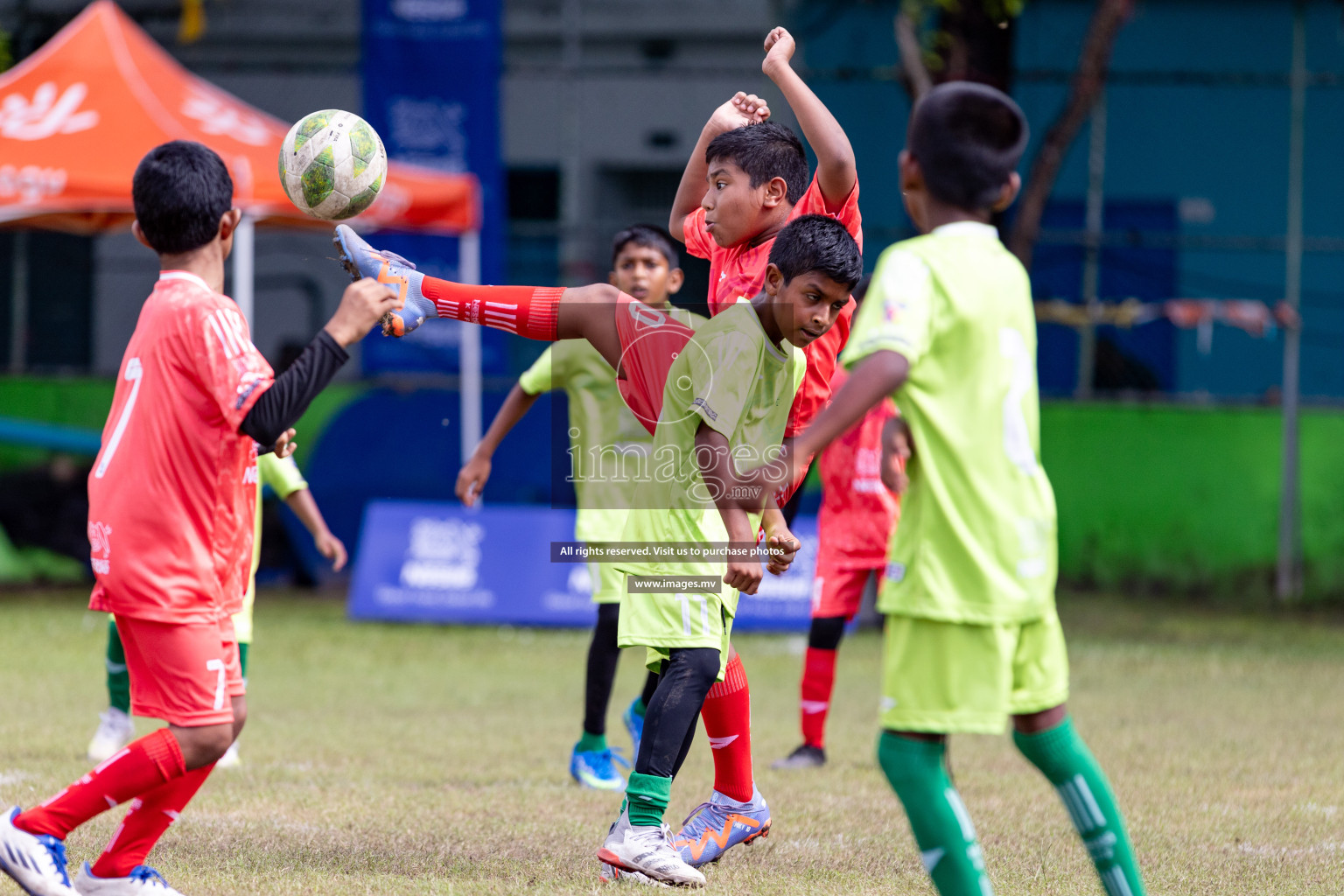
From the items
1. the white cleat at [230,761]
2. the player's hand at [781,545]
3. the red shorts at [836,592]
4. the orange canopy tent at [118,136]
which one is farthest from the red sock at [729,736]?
the orange canopy tent at [118,136]

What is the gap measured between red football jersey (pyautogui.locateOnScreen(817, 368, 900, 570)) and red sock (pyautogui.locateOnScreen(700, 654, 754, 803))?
2.18 m

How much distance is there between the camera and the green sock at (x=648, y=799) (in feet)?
13.1

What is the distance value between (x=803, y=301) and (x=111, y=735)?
11.3 feet

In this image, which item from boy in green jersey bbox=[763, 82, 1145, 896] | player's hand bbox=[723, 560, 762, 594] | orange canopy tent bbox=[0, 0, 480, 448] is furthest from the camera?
orange canopy tent bbox=[0, 0, 480, 448]

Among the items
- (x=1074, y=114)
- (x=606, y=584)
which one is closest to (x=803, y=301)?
(x=606, y=584)

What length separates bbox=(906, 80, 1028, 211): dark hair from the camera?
3096 mm

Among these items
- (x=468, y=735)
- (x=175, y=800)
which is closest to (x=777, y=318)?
(x=175, y=800)

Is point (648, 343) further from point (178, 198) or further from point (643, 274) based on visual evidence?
point (643, 274)

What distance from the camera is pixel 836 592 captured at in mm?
6480

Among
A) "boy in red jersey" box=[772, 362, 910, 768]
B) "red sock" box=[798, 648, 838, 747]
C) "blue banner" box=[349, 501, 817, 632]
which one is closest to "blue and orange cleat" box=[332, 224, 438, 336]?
"boy in red jersey" box=[772, 362, 910, 768]

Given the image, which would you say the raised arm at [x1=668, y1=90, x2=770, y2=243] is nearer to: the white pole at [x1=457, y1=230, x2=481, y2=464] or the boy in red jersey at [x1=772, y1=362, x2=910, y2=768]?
the boy in red jersey at [x1=772, y1=362, x2=910, y2=768]

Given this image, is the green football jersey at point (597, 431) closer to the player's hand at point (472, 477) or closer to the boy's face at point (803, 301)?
the player's hand at point (472, 477)

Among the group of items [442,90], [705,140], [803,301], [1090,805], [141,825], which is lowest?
[141,825]

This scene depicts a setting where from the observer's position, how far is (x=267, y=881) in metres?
3.90
